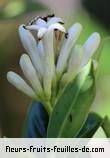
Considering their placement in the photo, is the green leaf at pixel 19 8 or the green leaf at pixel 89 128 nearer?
the green leaf at pixel 89 128

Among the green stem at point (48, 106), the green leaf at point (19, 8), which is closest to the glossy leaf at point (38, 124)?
the green stem at point (48, 106)

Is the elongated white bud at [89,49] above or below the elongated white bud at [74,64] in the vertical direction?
above

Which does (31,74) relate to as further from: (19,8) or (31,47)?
(19,8)

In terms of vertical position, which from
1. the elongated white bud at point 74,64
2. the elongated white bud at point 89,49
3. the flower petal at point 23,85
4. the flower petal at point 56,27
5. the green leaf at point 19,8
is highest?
the green leaf at point 19,8

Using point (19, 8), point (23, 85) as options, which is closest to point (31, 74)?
point (23, 85)

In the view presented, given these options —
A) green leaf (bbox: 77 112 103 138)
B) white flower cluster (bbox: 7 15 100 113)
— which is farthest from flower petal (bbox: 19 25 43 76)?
Result: green leaf (bbox: 77 112 103 138)

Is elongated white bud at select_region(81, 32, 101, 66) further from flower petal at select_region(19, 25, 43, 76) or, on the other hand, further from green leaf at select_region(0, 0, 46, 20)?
green leaf at select_region(0, 0, 46, 20)

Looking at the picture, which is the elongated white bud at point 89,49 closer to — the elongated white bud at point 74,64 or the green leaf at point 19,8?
the elongated white bud at point 74,64
